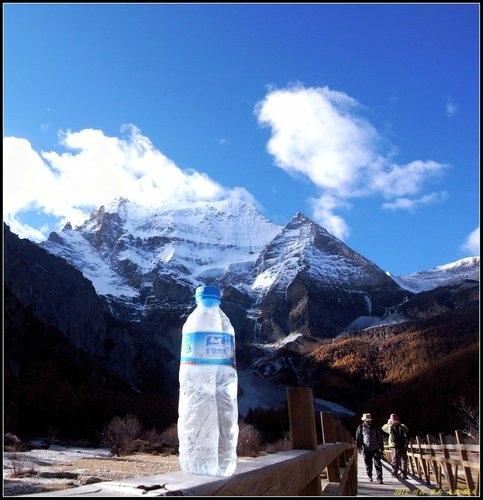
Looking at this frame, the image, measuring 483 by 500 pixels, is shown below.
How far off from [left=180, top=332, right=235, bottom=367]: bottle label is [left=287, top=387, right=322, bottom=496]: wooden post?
37.9 inches

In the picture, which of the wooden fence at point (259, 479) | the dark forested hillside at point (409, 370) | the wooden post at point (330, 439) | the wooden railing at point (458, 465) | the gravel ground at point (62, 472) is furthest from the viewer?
the dark forested hillside at point (409, 370)

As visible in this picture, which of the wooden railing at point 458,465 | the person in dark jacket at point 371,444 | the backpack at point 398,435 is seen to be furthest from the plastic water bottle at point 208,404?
the backpack at point 398,435

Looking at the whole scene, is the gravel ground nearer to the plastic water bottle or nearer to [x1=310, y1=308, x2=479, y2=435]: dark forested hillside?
the plastic water bottle

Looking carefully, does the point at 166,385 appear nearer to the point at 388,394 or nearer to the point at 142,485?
the point at 388,394

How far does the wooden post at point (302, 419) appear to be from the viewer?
2406 mm

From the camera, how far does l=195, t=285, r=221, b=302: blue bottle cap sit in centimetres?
160

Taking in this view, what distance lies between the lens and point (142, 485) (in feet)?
2.94

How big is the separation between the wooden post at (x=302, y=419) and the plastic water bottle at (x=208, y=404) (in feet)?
2.36

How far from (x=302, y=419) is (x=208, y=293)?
3.72 ft

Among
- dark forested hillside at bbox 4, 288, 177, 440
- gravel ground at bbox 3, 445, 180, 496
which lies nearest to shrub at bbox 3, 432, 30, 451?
dark forested hillside at bbox 4, 288, 177, 440

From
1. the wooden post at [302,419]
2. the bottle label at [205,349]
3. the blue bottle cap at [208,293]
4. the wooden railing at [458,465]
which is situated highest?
the blue bottle cap at [208,293]

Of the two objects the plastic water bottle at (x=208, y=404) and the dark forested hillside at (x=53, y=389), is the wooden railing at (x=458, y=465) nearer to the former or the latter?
the plastic water bottle at (x=208, y=404)

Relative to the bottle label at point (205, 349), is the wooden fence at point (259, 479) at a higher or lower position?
lower

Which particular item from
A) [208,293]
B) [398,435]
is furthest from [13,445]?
[208,293]
